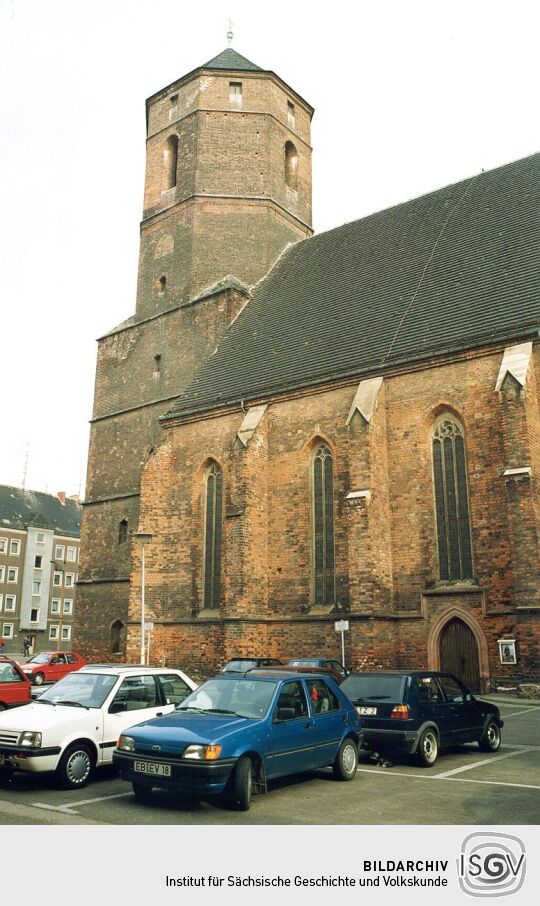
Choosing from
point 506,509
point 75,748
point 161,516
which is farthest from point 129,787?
point 161,516

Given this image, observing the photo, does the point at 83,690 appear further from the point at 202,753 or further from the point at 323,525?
the point at 323,525

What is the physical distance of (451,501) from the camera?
62.6ft

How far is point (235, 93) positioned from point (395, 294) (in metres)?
15.0

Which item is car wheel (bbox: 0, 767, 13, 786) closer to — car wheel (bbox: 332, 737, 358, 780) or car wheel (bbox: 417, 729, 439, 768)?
car wheel (bbox: 332, 737, 358, 780)

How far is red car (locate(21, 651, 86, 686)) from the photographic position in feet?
75.2

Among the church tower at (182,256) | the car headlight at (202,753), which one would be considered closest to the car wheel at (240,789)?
the car headlight at (202,753)

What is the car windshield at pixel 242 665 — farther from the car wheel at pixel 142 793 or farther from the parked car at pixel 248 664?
the car wheel at pixel 142 793

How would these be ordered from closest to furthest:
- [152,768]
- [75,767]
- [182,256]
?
1. [152,768]
2. [75,767]
3. [182,256]

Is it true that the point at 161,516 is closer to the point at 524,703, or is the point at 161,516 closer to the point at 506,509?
the point at 506,509

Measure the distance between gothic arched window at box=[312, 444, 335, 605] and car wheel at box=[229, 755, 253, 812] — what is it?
13771 millimetres

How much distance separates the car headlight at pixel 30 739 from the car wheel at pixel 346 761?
3.43 meters

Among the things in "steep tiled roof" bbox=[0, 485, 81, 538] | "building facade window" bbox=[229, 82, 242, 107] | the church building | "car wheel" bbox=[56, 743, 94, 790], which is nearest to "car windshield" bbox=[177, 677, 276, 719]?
"car wheel" bbox=[56, 743, 94, 790]

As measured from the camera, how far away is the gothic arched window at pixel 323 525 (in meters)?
21.0
